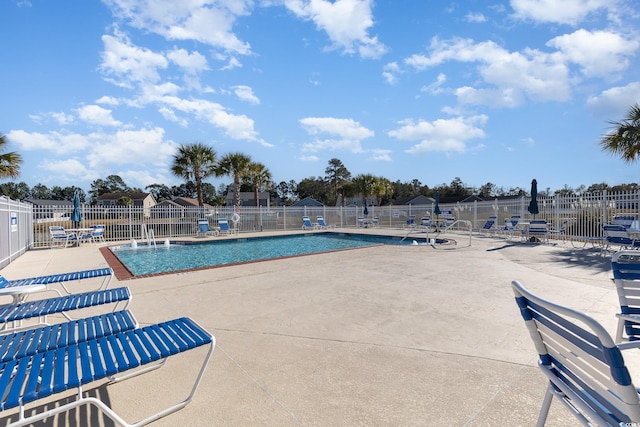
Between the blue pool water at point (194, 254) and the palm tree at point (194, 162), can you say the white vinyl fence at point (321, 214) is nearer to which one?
the blue pool water at point (194, 254)

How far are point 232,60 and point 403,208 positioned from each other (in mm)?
16340

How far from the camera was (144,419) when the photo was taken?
209 centimetres

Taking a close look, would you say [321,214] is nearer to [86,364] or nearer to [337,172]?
[86,364]

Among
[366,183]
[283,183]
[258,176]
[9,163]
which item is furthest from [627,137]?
[283,183]

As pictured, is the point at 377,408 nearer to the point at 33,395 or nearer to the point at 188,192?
the point at 33,395

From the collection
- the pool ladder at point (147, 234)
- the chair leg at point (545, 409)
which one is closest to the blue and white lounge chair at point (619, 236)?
the chair leg at point (545, 409)

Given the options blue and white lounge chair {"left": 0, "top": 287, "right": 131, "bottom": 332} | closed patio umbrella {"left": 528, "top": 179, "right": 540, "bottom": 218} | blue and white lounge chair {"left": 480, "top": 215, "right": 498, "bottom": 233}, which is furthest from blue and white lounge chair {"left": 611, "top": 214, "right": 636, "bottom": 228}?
blue and white lounge chair {"left": 0, "top": 287, "right": 131, "bottom": 332}

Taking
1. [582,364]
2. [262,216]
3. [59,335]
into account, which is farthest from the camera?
[262,216]

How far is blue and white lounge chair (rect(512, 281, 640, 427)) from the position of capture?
3.36 feet

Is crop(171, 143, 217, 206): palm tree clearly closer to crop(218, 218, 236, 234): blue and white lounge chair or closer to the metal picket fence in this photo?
crop(218, 218, 236, 234): blue and white lounge chair

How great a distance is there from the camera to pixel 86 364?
5.87ft

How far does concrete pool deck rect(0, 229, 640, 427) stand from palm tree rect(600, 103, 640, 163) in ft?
23.1

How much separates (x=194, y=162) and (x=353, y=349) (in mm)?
21704

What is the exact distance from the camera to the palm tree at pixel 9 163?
12.3 meters
